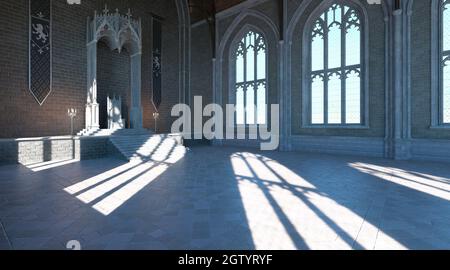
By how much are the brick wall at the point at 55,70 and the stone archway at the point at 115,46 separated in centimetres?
35

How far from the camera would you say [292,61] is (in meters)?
11.5

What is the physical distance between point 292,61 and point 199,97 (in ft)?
19.2

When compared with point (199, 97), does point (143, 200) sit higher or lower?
lower

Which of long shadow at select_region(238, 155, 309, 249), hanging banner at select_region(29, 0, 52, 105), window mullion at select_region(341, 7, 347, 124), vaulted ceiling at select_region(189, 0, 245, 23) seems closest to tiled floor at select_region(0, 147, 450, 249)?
long shadow at select_region(238, 155, 309, 249)

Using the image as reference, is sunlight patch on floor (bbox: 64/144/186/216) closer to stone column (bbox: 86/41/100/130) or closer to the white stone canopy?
stone column (bbox: 86/41/100/130)

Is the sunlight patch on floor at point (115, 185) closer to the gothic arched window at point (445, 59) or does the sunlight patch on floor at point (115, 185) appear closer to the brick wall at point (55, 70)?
the brick wall at point (55, 70)

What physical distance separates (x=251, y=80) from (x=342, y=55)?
4.57 meters

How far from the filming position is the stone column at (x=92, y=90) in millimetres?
9953

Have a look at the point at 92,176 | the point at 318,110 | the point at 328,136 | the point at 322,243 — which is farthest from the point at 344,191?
the point at 318,110

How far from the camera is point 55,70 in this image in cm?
934

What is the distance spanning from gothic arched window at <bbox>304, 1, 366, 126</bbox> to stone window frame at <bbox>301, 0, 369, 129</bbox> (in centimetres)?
4

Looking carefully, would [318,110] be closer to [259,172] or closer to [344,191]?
[259,172]

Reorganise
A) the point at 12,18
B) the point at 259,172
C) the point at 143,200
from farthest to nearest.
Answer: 1. the point at 12,18
2. the point at 259,172
3. the point at 143,200

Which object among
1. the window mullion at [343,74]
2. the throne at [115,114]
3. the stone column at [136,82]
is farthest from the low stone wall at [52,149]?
the window mullion at [343,74]
